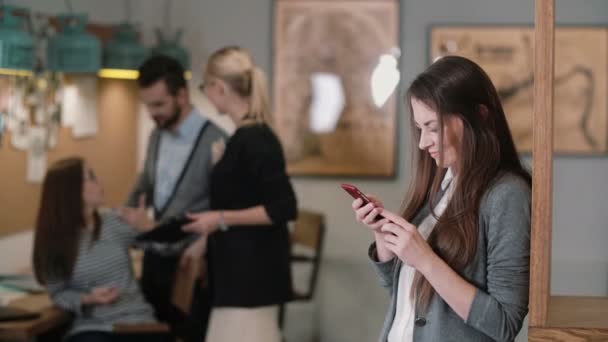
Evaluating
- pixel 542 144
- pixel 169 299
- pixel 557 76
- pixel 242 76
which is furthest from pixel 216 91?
pixel 557 76

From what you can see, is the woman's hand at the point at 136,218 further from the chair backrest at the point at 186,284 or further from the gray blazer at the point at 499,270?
the gray blazer at the point at 499,270

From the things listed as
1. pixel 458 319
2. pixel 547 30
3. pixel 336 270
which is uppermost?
pixel 547 30

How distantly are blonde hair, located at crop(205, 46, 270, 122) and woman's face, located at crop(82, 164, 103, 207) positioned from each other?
2.08 feet

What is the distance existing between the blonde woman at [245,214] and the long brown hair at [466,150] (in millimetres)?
1442

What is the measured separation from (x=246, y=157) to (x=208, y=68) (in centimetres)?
35

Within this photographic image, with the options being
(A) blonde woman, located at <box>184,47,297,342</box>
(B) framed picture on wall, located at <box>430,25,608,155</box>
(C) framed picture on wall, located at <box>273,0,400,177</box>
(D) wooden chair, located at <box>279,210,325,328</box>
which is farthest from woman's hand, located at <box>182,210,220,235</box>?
(B) framed picture on wall, located at <box>430,25,608,155</box>

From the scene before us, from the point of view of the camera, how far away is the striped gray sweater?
142 inches

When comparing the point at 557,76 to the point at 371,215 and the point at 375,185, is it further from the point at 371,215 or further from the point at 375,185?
the point at 371,215

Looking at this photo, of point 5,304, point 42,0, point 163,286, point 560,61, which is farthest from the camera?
point 560,61

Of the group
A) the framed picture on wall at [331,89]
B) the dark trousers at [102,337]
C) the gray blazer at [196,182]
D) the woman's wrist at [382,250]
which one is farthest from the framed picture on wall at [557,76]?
the woman's wrist at [382,250]

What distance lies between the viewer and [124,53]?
185 inches

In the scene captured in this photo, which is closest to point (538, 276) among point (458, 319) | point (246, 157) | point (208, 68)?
point (458, 319)

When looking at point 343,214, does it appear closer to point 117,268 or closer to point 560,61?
point 560,61

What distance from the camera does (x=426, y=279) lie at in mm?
1864
